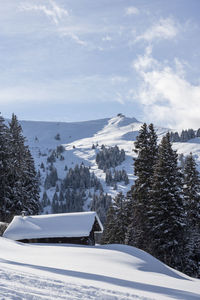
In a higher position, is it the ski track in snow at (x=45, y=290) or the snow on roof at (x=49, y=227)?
the ski track in snow at (x=45, y=290)

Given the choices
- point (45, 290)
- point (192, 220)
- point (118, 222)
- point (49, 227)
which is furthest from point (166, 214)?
point (45, 290)

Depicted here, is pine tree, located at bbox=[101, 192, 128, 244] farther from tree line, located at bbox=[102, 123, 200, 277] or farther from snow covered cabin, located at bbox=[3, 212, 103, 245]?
snow covered cabin, located at bbox=[3, 212, 103, 245]

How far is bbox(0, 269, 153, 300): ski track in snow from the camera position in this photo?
9.36m

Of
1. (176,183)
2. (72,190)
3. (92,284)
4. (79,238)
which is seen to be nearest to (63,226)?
(79,238)

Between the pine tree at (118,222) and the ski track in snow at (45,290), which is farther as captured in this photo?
the pine tree at (118,222)

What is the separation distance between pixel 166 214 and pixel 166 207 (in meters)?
0.63

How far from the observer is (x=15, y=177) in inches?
1629

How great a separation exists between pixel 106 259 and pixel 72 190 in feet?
574

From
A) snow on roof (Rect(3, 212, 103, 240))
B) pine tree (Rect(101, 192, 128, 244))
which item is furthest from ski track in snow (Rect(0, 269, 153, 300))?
pine tree (Rect(101, 192, 128, 244))

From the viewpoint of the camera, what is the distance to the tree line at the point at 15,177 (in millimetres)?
39938

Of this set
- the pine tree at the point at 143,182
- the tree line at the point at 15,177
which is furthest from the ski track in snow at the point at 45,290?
the tree line at the point at 15,177

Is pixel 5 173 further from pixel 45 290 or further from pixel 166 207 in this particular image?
pixel 45 290

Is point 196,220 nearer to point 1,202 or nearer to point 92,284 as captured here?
point 1,202

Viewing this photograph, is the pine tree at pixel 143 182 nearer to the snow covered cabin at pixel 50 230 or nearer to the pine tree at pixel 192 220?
the pine tree at pixel 192 220
